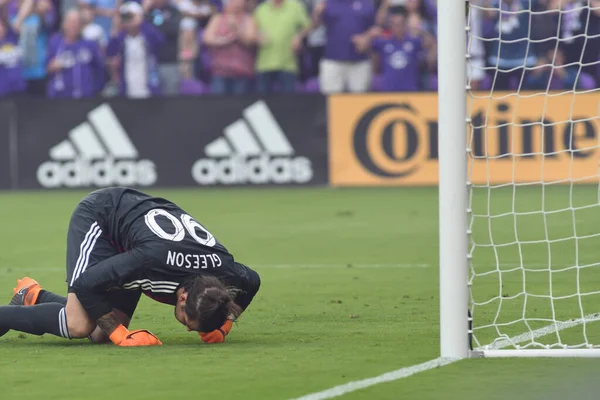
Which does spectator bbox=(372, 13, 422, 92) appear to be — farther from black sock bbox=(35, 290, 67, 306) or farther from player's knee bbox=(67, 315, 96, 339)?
player's knee bbox=(67, 315, 96, 339)

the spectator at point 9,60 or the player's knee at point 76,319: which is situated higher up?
the spectator at point 9,60

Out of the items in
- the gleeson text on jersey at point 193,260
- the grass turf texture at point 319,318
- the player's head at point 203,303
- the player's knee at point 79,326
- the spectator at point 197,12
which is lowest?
the grass turf texture at point 319,318

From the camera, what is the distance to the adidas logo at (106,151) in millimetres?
18422

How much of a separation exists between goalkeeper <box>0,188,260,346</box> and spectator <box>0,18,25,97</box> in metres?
12.4

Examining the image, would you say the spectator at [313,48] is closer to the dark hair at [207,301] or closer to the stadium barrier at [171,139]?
the stadium barrier at [171,139]

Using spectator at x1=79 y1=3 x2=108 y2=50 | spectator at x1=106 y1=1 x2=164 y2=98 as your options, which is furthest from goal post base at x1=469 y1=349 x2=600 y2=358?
spectator at x1=79 y1=3 x2=108 y2=50

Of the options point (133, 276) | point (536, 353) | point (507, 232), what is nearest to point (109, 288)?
point (133, 276)

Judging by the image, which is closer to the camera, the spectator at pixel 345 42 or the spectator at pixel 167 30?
the spectator at pixel 345 42

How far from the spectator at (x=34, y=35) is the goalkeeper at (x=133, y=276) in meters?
12.3

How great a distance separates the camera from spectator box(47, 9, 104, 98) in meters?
18.6

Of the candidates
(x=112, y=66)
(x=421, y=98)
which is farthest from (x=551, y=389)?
(x=112, y=66)

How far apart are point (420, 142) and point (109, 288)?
1215cm

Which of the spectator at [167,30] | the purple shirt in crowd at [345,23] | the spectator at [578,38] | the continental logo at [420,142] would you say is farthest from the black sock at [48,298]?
the spectator at [167,30]

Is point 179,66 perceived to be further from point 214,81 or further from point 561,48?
point 561,48
